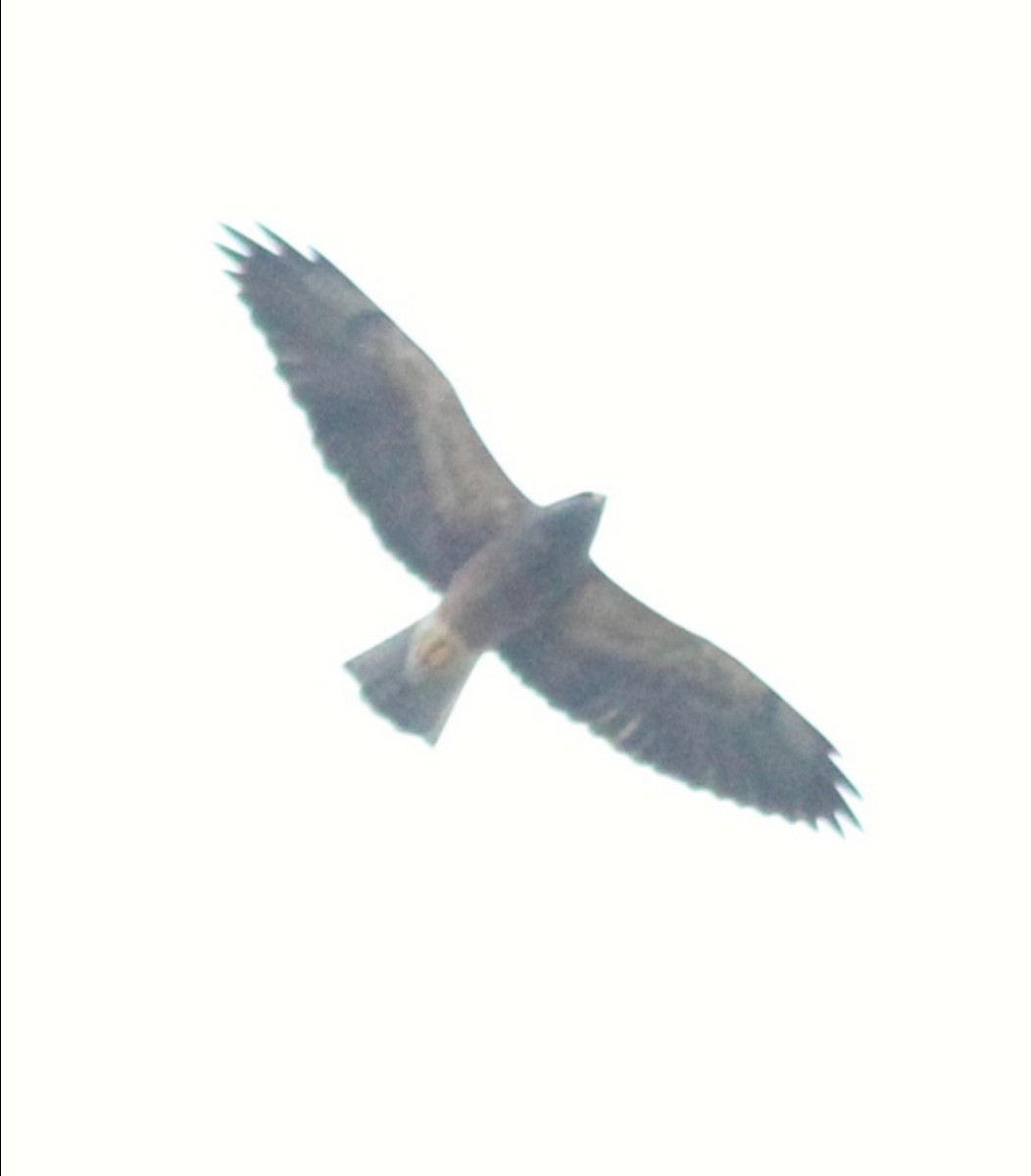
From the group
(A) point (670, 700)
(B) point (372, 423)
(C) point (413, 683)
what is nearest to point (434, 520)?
(B) point (372, 423)

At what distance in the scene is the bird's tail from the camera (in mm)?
11953

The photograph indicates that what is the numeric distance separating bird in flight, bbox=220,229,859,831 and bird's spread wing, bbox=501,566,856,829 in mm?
12

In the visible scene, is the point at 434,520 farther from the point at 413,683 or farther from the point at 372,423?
the point at 413,683

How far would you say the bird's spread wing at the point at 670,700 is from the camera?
484 inches

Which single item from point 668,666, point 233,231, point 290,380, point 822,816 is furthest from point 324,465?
point 822,816

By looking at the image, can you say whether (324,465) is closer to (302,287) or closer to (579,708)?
(302,287)

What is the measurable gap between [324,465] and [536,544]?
112cm

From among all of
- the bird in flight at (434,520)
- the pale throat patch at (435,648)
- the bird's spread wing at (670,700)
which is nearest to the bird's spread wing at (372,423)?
the bird in flight at (434,520)

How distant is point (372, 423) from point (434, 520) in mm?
547

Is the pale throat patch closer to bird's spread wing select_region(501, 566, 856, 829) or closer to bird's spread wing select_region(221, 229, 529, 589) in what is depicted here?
bird's spread wing select_region(221, 229, 529, 589)

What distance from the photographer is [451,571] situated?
12.0 m

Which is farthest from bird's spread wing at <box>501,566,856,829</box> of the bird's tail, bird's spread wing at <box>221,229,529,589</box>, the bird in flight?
bird's spread wing at <box>221,229,529,589</box>

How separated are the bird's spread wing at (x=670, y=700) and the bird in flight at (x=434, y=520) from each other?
0.01m

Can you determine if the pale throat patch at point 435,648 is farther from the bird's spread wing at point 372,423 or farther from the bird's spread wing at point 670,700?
the bird's spread wing at point 670,700
